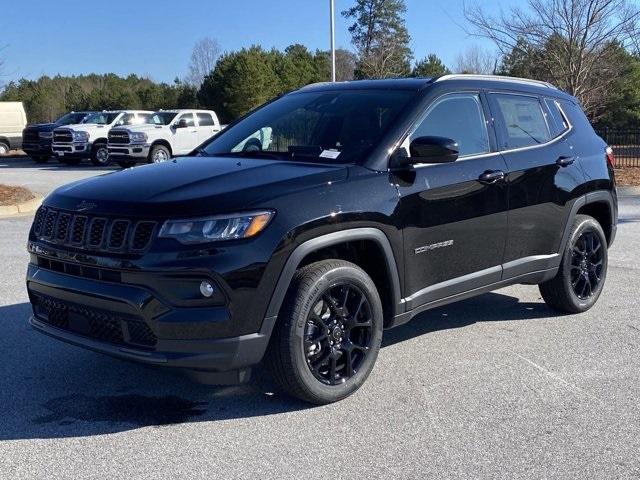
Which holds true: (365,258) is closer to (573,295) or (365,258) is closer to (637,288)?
(573,295)

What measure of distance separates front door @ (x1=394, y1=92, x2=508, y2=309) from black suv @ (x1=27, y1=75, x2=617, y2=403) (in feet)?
0.04

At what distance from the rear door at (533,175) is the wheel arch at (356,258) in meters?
1.22

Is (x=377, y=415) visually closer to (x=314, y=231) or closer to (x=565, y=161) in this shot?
(x=314, y=231)

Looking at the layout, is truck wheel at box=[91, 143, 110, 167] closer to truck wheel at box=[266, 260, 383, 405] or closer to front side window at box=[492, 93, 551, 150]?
front side window at box=[492, 93, 551, 150]

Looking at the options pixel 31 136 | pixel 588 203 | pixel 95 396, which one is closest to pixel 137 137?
pixel 31 136

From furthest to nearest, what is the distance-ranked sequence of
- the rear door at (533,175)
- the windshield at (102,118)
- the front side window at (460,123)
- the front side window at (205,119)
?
the windshield at (102,118)
the front side window at (205,119)
the rear door at (533,175)
the front side window at (460,123)

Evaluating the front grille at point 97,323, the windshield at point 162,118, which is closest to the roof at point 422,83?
Result: the front grille at point 97,323

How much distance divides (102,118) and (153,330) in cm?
2553

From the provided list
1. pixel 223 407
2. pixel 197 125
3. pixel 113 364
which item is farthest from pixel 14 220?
pixel 197 125

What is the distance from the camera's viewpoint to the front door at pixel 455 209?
459 cm

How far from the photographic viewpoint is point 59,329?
4.20m

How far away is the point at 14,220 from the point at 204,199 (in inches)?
386

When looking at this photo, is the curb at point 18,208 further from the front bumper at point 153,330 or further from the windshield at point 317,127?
the front bumper at point 153,330

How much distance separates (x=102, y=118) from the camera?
27719 mm
